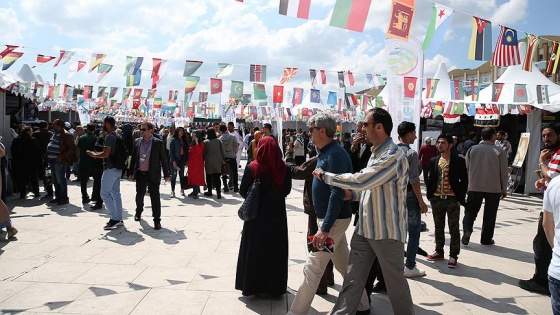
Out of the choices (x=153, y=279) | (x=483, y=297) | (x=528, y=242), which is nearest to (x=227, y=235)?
(x=153, y=279)

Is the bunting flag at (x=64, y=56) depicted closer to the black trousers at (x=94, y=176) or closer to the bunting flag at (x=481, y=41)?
the black trousers at (x=94, y=176)

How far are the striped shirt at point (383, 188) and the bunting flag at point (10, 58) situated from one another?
35.9 feet

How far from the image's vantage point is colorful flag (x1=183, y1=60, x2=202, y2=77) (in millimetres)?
11117

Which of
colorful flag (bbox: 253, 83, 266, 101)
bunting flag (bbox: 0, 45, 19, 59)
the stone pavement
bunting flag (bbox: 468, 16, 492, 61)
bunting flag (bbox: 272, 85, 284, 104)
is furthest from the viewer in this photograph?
bunting flag (bbox: 272, 85, 284, 104)

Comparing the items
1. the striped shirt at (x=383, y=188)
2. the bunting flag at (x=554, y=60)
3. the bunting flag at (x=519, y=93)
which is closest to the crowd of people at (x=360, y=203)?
the striped shirt at (x=383, y=188)

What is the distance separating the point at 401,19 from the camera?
6457 mm

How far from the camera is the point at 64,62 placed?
38.8 ft

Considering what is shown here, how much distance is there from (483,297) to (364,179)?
2367mm

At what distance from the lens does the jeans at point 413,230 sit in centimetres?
472

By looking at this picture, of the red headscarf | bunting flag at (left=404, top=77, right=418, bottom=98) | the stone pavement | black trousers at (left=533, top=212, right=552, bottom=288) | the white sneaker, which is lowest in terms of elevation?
the stone pavement

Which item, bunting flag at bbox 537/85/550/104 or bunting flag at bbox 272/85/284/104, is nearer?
bunting flag at bbox 537/85/550/104

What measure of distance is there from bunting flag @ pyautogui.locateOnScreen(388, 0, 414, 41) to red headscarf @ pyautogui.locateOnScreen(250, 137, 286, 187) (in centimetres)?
378

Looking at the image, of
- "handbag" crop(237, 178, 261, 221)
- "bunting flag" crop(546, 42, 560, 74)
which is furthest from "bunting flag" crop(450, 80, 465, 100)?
"handbag" crop(237, 178, 261, 221)

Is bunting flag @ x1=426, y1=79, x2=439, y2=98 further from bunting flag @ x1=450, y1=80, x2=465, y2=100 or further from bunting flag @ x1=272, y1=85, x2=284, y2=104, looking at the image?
bunting flag @ x1=272, y1=85, x2=284, y2=104
